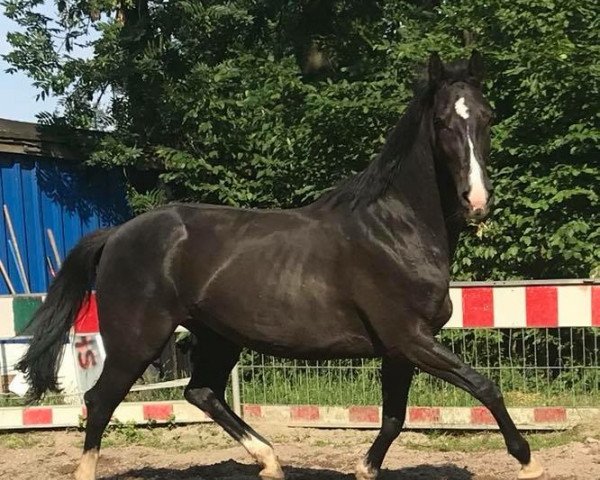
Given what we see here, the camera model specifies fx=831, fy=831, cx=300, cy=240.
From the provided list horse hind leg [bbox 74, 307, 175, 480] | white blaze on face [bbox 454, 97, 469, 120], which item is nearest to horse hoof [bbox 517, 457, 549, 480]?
white blaze on face [bbox 454, 97, 469, 120]

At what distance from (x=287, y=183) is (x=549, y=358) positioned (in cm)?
326

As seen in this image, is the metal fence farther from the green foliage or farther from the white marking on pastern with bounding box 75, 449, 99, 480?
the white marking on pastern with bounding box 75, 449, 99, 480

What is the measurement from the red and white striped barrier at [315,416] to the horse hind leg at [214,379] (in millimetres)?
1161

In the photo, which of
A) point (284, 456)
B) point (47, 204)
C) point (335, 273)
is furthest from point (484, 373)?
point (47, 204)

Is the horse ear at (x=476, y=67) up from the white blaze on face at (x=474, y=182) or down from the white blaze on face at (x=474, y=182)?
up

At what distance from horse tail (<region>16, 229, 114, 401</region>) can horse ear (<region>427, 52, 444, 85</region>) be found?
2.25 meters

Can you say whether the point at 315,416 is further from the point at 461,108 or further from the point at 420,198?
the point at 461,108

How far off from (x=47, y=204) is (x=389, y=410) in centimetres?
622

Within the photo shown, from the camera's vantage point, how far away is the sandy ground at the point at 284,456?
5.39 metres

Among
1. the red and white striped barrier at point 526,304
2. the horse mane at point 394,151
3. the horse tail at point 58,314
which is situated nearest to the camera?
the horse mane at point 394,151

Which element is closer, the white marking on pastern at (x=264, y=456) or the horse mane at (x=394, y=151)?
the horse mane at (x=394, y=151)

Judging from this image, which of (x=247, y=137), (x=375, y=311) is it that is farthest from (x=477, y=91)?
(x=247, y=137)

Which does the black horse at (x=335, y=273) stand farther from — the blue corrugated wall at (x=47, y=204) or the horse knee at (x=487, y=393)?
the blue corrugated wall at (x=47, y=204)

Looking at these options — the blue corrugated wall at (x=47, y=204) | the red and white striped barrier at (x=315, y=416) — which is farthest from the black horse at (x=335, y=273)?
the blue corrugated wall at (x=47, y=204)
